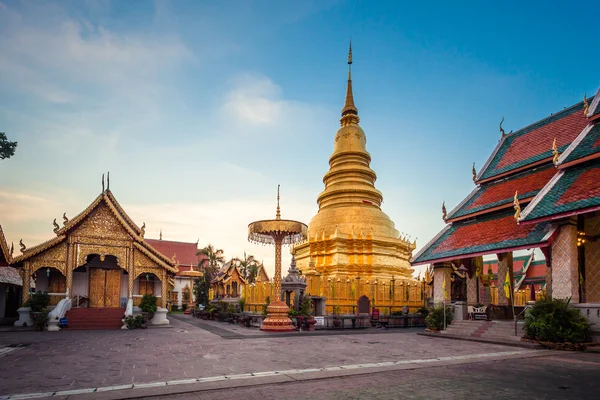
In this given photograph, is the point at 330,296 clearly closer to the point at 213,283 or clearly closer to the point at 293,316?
the point at 293,316

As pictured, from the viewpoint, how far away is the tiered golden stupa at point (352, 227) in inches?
1179

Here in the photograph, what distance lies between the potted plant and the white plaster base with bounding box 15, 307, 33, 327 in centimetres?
475

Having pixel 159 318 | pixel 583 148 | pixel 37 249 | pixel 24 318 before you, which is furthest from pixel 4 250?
pixel 583 148

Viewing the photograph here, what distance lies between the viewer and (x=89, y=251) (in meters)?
20.5

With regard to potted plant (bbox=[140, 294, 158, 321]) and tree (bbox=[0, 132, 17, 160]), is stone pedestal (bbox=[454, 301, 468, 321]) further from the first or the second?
tree (bbox=[0, 132, 17, 160])

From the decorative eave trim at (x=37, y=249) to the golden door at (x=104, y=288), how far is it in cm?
313

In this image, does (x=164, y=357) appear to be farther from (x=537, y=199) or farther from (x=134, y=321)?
(x=537, y=199)

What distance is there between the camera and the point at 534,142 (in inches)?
749

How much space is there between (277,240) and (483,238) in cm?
859

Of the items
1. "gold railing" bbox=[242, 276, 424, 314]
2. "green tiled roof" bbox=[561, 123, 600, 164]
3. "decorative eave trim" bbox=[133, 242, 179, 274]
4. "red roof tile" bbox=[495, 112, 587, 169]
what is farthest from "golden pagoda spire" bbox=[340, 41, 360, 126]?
"green tiled roof" bbox=[561, 123, 600, 164]

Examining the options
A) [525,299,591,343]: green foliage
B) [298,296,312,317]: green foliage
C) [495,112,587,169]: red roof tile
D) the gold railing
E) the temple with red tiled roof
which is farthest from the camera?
the gold railing

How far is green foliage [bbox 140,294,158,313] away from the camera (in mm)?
21297

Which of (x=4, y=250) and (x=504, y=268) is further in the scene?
(x=4, y=250)

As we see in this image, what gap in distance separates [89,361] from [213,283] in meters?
28.7
